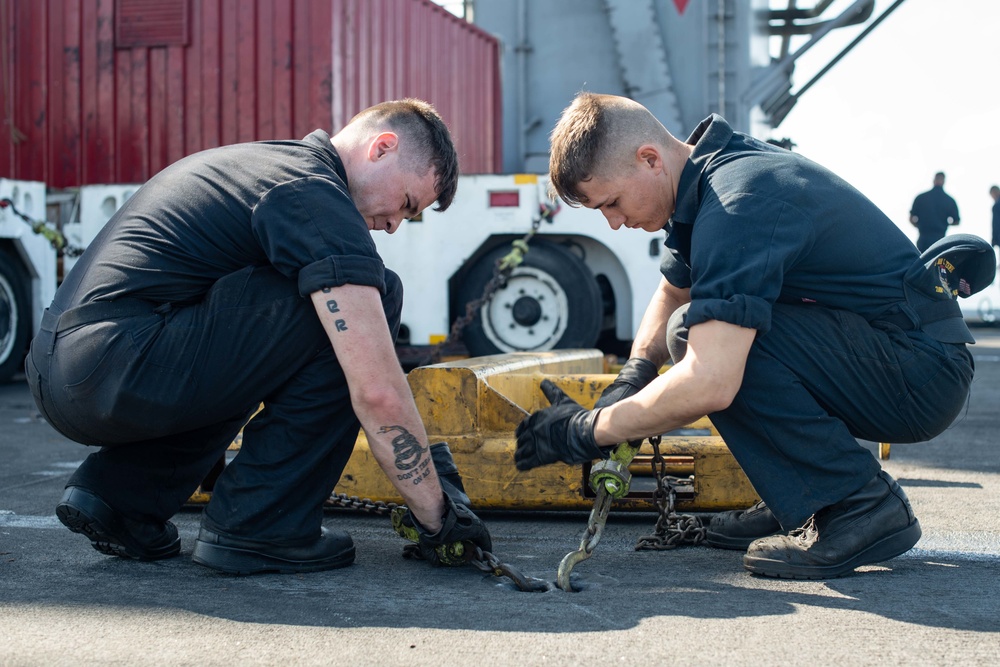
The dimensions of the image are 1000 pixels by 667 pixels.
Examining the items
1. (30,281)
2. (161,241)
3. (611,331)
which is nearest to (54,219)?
(30,281)

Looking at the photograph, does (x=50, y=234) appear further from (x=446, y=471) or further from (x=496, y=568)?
(x=496, y=568)

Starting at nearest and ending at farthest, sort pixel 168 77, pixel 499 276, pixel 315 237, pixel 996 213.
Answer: pixel 315 237 → pixel 499 276 → pixel 168 77 → pixel 996 213

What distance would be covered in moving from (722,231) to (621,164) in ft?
1.21

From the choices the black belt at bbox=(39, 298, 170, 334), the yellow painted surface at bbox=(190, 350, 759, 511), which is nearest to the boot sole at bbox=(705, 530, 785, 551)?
the yellow painted surface at bbox=(190, 350, 759, 511)

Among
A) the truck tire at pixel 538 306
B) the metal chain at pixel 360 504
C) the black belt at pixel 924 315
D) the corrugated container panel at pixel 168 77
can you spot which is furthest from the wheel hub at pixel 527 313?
the black belt at pixel 924 315

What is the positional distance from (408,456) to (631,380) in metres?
0.72

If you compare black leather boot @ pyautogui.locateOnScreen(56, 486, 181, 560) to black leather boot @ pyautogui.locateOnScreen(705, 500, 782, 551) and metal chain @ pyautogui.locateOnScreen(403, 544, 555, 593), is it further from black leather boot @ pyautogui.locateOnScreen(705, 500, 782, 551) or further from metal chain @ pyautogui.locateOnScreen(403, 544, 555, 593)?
black leather boot @ pyautogui.locateOnScreen(705, 500, 782, 551)

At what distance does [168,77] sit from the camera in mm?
7875

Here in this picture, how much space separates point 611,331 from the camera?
23.5ft

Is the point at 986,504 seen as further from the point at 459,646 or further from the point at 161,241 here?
the point at 161,241

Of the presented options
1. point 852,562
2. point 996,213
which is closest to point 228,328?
point 852,562

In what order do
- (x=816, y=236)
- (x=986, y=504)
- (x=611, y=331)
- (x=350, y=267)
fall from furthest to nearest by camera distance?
(x=611, y=331)
(x=986, y=504)
(x=816, y=236)
(x=350, y=267)

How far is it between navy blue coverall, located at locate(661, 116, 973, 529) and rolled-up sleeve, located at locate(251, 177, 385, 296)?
0.72m

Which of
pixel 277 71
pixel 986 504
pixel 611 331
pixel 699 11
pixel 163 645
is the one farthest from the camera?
pixel 699 11
